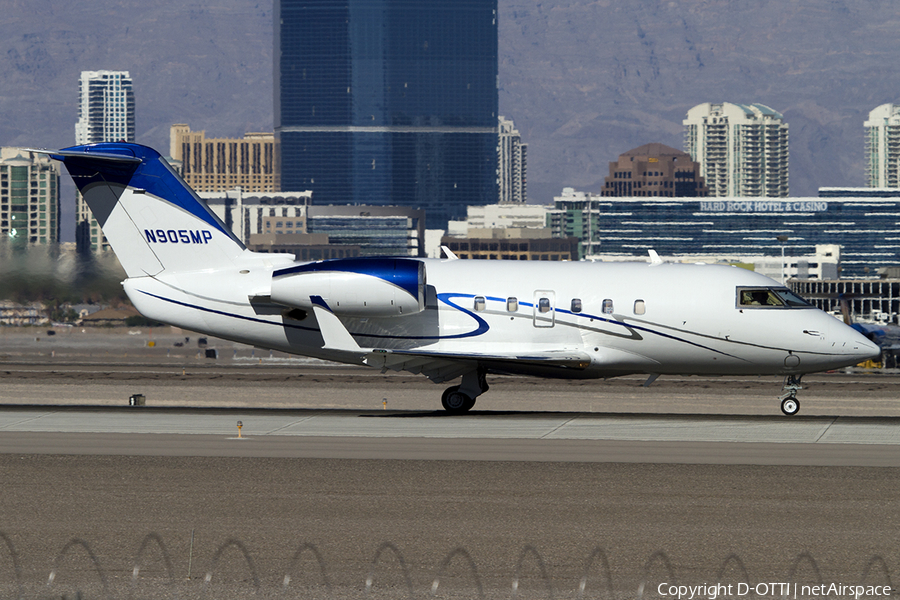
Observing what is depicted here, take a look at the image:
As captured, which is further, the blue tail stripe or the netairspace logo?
the blue tail stripe

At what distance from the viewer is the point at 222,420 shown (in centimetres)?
3494

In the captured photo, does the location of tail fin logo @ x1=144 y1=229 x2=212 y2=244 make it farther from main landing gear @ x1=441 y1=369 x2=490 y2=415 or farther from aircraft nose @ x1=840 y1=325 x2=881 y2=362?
aircraft nose @ x1=840 y1=325 x2=881 y2=362

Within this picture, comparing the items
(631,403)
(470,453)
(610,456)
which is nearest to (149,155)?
(470,453)

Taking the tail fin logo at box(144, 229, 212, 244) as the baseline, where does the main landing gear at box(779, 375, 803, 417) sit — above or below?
below

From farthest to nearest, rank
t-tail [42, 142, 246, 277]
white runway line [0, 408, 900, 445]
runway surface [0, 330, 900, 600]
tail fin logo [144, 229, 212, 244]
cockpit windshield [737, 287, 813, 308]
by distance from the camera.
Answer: tail fin logo [144, 229, 212, 244], t-tail [42, 142, 246, 277], cockpit windshield [737, 287, 813, 308], white runway line [0, 408, 900, 445], runway surface [0, 330, 900, 600]

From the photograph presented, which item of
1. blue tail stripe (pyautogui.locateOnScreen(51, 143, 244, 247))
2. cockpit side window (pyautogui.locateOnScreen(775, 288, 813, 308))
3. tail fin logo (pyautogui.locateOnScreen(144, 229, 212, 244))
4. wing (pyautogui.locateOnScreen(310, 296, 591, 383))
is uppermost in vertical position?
blue tail stripe (pyautogui.locateOnScreen(51, 143, 244, 247))

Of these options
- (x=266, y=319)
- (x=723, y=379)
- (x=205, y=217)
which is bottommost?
Answer: (x=723, y=379)

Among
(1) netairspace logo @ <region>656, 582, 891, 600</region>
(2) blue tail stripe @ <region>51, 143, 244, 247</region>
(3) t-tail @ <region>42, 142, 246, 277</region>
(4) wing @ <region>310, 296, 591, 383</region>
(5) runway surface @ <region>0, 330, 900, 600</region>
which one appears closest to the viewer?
(1) netairspace logo @ <region>656, 582, 891, 600</region>

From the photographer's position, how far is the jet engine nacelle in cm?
3562

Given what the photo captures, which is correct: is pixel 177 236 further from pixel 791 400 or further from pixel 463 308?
pixel 791 400

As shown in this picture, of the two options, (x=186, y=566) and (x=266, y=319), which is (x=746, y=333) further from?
(x=186, y=566)

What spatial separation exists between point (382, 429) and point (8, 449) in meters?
9.19

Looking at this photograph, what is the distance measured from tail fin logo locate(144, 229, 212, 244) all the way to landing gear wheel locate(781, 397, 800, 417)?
17166mm

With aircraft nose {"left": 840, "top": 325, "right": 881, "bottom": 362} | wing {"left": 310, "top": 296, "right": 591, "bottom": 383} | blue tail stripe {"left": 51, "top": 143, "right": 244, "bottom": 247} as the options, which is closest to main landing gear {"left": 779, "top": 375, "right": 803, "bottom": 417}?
aircraft nose {"left": 840, "top": 325, "right": 881, "bottom": 362}
